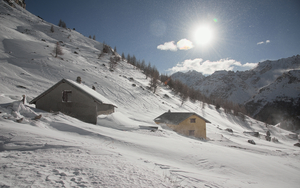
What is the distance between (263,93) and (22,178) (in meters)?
223

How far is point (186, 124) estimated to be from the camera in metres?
25.4

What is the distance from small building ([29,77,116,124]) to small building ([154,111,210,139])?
1355 cm

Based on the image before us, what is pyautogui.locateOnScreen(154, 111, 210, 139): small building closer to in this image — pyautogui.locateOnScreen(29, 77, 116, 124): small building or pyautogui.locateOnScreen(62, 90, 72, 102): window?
pyautogui.locateOnScreen(29, 77, 116, 124): small building

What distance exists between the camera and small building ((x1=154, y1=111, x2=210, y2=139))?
24516mm

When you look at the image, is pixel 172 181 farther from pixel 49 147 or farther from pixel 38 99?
pixel 38 99

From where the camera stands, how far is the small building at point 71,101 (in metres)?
16.4

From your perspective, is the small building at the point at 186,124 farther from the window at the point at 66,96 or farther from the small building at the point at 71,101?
the window at the point at 66,96

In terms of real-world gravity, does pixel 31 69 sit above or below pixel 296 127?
above

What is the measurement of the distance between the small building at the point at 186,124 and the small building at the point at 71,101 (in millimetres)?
13548

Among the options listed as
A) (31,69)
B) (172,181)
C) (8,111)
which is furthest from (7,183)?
(31,69)

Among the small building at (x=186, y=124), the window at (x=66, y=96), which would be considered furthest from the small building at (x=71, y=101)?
the small building at (x=186, y=124)

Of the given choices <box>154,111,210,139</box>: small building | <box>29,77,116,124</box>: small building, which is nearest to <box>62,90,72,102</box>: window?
<box>29,77,116,124</box>: small building

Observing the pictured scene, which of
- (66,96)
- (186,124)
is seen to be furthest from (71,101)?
(186,124)

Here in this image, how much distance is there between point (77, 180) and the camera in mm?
3502
